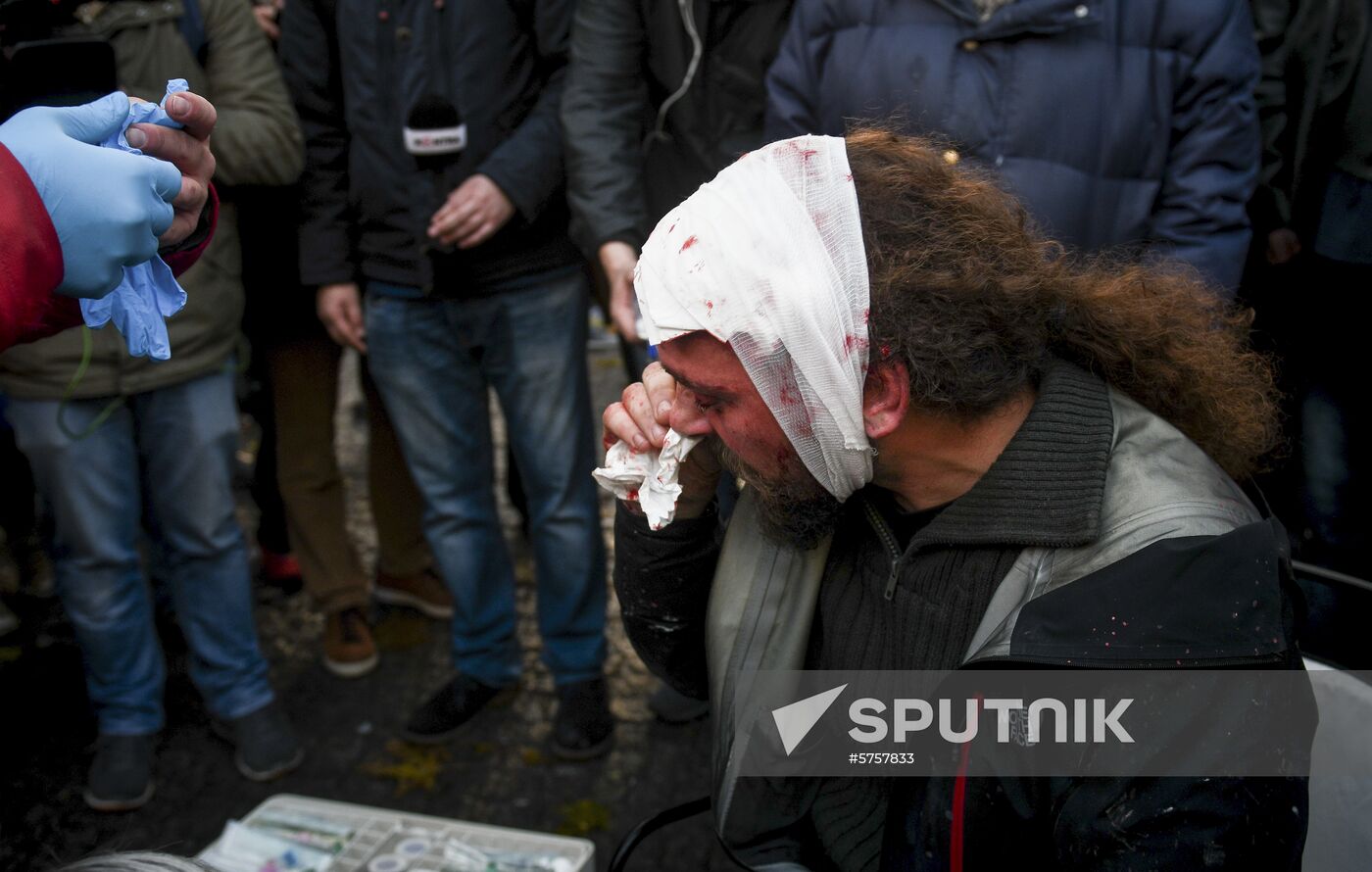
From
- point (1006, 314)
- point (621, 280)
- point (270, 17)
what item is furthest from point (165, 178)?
point (270, 17)

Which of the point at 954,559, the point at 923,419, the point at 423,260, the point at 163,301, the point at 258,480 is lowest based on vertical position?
the point at 258,480

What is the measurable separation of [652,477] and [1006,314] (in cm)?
62

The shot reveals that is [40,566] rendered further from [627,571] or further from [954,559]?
[954,559]

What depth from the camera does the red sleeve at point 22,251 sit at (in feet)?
4.48

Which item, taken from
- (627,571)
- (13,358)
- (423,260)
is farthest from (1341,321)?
(13,358)

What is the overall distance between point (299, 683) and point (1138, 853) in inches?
120

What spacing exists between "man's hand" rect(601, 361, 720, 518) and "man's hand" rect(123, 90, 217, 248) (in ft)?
2.26

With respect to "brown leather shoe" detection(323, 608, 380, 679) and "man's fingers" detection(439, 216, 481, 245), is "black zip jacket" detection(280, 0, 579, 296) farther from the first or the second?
"brown leather shoe" detection(323, 608, 380, 679)

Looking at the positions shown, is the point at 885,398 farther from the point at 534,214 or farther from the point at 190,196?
the point at 534,214

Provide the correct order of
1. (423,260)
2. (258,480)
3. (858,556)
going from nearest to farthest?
(858,556) < (423,260) < (258,480)

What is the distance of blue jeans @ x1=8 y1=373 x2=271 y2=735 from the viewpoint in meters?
3.06

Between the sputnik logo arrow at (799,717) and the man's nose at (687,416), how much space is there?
1.58 feet

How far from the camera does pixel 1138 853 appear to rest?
4.74 feet

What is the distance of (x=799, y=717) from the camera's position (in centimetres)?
194
